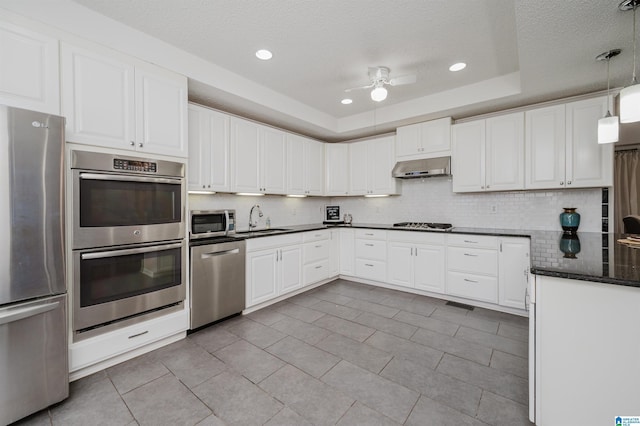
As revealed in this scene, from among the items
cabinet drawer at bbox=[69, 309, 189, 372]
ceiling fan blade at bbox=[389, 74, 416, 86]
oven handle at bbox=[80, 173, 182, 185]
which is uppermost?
ceiling fan blade at bbox=[389, 74, 416, 86]

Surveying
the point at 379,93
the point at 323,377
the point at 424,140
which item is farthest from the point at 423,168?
the point at 323,377

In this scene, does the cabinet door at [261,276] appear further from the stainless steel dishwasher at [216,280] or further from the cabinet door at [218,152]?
the cabinet door at [218,152]

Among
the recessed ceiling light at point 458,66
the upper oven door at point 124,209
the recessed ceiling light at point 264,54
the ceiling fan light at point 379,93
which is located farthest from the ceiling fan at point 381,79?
the upper oven door at point 124,209

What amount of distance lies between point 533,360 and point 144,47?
369 cm

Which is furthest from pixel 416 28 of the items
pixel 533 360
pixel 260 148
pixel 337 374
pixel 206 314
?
pixel 206 314

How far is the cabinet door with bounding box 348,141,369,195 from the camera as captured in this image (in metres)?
4.76

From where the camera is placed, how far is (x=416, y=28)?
91.0 inches

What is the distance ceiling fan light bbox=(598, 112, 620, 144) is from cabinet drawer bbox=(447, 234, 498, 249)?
4.55ft

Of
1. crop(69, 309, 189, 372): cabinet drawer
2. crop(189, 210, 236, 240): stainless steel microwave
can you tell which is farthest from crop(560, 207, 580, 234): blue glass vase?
crop(69, 309, 189, 372): cabinet drawer

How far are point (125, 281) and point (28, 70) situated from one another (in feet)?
5.34

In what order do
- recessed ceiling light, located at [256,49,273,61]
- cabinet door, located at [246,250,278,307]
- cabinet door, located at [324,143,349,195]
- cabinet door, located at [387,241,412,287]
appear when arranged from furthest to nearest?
cabinet door, located at [324,143,349,195], cabinet door, located at [387,241,412,287], cabinet door, located at [246,250,278,307], recessed ceiling light, located at [256,49,273,61]

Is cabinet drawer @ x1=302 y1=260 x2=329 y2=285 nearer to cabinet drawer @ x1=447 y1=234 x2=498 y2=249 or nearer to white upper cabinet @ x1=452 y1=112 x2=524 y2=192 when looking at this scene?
cabinet drawer @ x1=447 y1=234 x2=498 y2=249

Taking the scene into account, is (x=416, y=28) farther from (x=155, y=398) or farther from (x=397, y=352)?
(x=155, y=398)

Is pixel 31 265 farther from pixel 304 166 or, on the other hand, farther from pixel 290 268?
pixel 304 166
